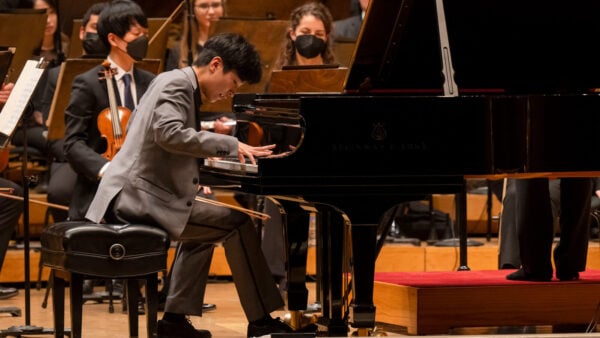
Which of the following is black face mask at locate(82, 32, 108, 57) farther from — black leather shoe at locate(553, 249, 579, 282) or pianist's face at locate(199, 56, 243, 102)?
black leather shoe at locate(553, 249, 579, 282)

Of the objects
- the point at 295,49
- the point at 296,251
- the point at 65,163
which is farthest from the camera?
the point at 65,163

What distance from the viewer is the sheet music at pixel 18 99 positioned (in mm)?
4367

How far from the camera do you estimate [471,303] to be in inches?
167

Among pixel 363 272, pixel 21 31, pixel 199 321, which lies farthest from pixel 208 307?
pixel 363 272

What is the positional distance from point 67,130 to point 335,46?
1.66 metres

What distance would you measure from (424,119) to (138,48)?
6.33 ft

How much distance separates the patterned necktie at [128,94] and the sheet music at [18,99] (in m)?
0.79

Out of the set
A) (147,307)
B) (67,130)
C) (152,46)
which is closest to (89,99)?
(67,130)

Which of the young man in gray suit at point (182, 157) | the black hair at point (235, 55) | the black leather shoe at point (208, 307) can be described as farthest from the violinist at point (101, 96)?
the black hair at point (235, 55)

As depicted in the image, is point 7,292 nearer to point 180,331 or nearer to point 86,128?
point 86,128

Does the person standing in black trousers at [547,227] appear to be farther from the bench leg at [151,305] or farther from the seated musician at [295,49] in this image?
the seated musician at [295,49]

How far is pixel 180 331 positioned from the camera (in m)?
4.46

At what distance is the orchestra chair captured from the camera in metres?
3.86

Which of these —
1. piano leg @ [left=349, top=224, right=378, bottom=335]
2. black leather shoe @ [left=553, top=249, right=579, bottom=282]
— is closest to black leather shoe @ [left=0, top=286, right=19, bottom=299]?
piano leg @ [left=349, top=224, right=378, bottom=335]
